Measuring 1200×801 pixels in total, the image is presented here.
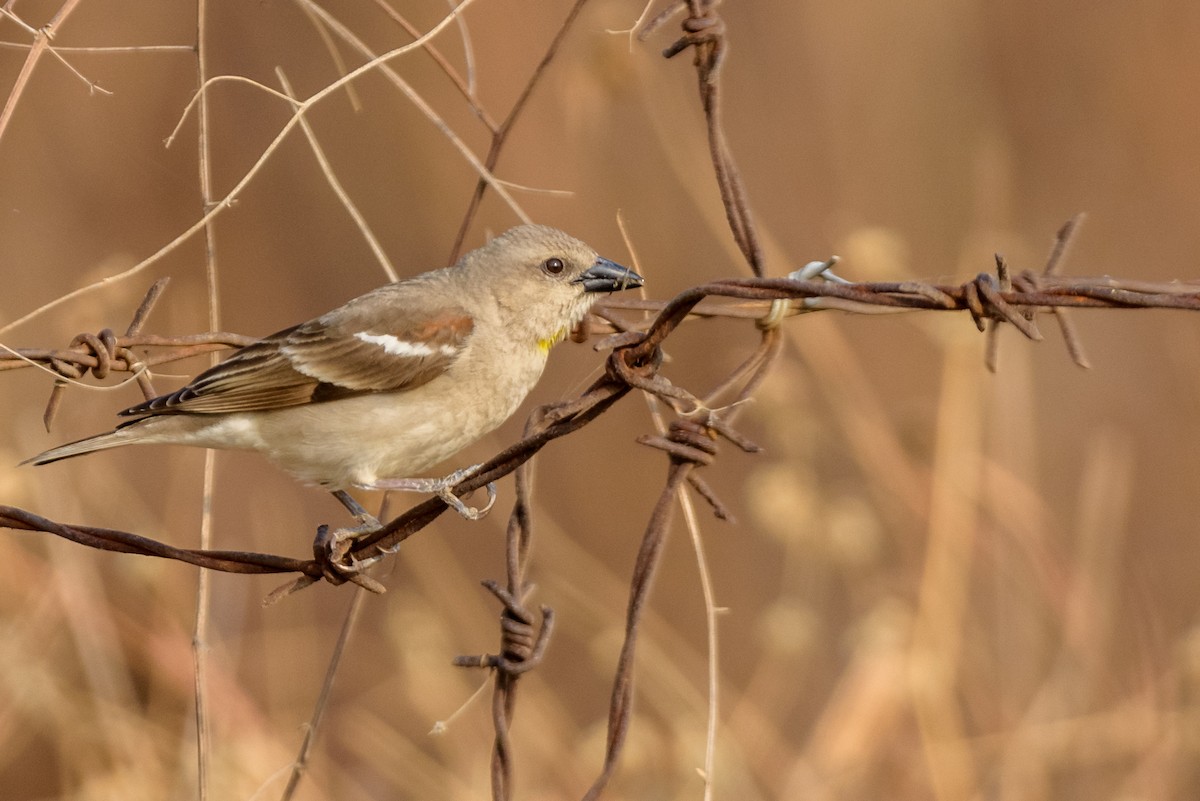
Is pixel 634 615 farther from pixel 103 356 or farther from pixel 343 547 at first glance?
pixel 103 356

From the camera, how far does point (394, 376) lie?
448cm

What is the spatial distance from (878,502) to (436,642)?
7.32 feet

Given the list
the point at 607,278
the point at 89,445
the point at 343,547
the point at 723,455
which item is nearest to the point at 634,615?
the point at 343,547

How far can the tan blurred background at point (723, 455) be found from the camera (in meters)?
5.70

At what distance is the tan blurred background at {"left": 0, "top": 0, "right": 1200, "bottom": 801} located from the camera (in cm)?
570

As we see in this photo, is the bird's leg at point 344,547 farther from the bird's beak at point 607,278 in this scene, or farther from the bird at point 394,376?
the bird's beak at point 607,278

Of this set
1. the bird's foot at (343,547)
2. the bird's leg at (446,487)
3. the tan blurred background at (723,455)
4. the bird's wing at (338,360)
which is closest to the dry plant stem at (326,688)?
the bird's foot at (343,547)

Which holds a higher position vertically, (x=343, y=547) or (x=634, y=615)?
(x=343, y=547)

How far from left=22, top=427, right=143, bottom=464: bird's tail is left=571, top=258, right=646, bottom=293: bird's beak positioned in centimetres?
164

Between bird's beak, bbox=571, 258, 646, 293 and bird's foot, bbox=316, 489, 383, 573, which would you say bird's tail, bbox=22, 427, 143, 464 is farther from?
bird's beak, bbox=571, 258, 646, 293

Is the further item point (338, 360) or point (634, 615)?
point (338, 360)

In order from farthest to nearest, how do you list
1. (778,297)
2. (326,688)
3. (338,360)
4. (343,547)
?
1. (338,360)
2. (326,688)
3. (343,547)
4. (778,297)

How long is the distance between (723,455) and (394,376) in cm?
502

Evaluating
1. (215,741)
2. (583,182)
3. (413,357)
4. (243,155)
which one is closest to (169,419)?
(413,357)
